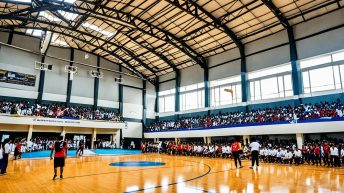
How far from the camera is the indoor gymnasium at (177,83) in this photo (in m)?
17.6

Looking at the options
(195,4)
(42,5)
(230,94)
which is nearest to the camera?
(42,5)

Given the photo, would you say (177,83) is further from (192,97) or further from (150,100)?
(150,100)

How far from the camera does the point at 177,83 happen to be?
33281 mm

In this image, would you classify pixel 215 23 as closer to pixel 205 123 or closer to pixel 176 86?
pixel 205 123

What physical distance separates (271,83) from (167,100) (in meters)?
16.2

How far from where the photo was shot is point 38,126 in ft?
81.7

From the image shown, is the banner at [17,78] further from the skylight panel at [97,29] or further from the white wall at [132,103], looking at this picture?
the white wall at [132,103]

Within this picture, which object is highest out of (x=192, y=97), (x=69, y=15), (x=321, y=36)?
(x=69, y=15)

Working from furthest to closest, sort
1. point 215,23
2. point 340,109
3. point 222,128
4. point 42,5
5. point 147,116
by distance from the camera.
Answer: point 147,116 < point 222,128 < point 215,23 < point 42,5 < point 340,109

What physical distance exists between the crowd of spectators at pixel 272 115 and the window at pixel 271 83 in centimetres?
245

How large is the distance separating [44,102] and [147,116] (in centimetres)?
1449

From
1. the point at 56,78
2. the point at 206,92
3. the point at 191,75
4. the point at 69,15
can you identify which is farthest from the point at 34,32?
the point at 206,92

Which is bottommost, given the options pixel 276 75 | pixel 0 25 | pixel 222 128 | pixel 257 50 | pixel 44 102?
pixel 222 128

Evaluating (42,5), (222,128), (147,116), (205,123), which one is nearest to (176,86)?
(147,116)
